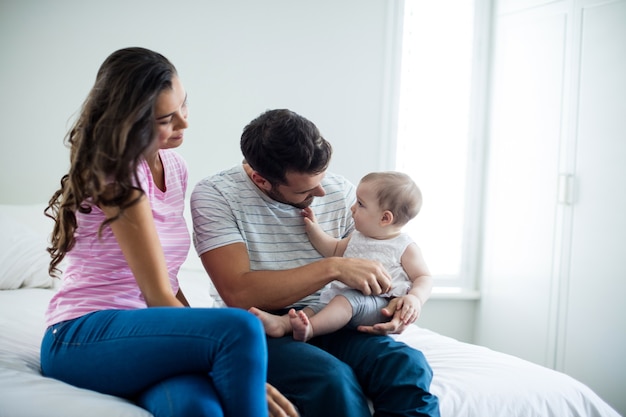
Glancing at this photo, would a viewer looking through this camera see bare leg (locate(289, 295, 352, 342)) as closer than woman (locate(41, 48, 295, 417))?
No

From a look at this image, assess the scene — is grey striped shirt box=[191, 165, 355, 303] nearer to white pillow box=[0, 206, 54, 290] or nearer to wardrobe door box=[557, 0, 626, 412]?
white pillow box=[0, 206, 54, 290]

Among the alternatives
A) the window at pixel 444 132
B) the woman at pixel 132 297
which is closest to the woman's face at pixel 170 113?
the woman at pixel 132 297

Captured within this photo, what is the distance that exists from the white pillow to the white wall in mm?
561

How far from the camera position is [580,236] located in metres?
2.96

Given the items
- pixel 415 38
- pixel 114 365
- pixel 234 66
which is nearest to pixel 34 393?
pixel 114 365

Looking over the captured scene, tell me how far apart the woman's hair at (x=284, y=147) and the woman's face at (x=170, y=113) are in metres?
0.26

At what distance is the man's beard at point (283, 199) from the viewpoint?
1767 mm

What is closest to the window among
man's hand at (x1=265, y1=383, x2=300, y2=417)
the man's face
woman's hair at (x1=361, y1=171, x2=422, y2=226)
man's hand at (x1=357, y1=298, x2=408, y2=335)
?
woman's hair at (x1=361, y1=171, x2=422, y2=226)

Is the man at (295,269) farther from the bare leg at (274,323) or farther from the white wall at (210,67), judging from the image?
the white wall at (210,67)

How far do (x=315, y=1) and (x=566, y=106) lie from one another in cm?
139

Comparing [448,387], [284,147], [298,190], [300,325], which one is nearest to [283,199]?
[298,190]

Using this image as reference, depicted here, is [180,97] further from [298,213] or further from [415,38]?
[415,38]

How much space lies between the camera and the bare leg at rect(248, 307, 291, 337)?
1558 mm

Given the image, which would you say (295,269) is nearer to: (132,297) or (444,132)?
(132,297)
